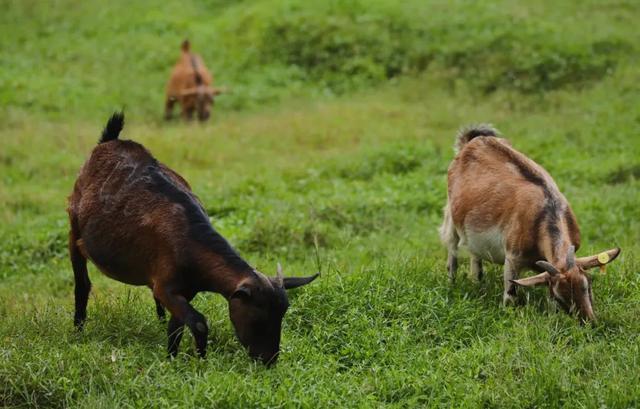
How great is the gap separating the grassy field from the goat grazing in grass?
291 mm

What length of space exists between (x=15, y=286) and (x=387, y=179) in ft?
19.4

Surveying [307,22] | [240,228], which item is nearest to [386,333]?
[240,228]

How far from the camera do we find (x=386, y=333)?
25.3 ft

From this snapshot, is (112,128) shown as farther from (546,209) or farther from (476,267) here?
(546,209)

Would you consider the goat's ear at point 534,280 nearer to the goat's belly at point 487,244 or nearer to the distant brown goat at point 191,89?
the goat's belly at point 487,244

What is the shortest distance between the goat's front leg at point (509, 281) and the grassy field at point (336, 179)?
18 centimetres

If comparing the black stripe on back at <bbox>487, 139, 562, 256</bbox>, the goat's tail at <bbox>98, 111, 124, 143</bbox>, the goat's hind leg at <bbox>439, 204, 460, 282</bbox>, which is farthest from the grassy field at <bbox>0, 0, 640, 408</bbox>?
the goat's tail at <bbox>98, 111, 124, 143</bbox>

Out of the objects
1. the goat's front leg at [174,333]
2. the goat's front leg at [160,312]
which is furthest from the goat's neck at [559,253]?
the goat's front leg at [160,312]

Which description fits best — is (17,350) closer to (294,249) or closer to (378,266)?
(378,266)

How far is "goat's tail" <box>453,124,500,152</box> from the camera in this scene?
1023cm

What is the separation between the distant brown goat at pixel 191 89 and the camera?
1953cm

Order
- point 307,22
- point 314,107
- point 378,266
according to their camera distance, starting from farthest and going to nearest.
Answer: point 307,22, point 314,107, point 378,266

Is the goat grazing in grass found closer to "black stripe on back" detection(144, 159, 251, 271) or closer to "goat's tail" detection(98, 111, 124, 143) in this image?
"black stripe on back" detection(144, 159, 251, 271)

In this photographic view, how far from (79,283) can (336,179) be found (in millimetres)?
6744
